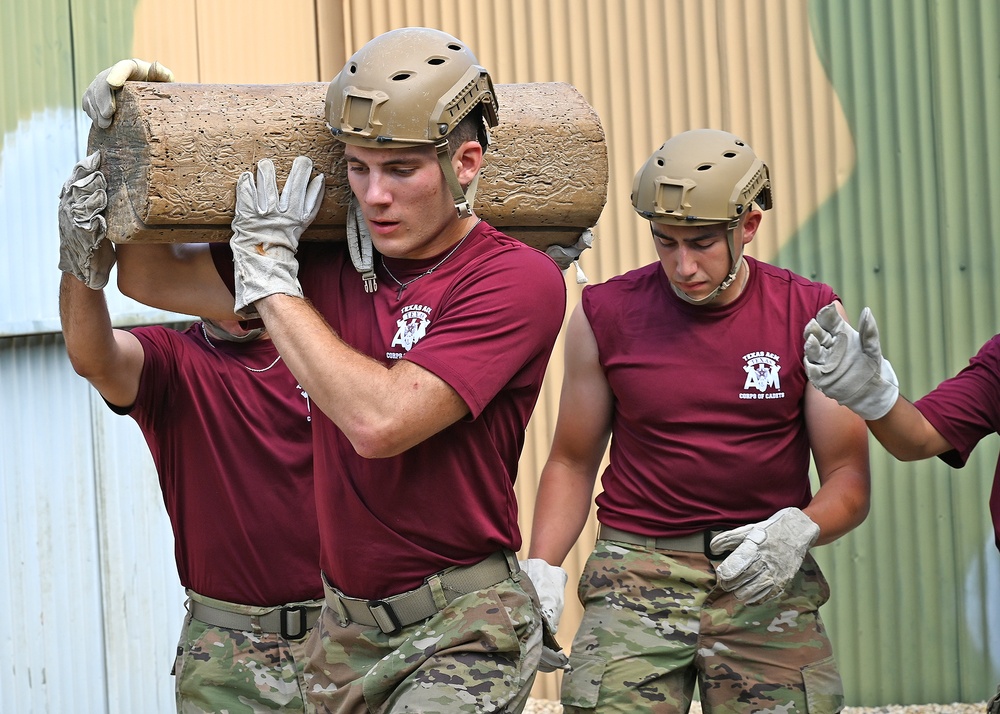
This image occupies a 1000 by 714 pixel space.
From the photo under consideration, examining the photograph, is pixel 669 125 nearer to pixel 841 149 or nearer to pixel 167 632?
pixel 841 149

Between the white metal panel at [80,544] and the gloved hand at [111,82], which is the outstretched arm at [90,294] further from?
the white metal panel at [80,544]

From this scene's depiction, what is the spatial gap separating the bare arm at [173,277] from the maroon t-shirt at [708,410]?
1.25 meters

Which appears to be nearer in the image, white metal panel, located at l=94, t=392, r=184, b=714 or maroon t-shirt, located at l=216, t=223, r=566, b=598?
maroon t-shirt, located at l=216, t=223, r=566, b=598

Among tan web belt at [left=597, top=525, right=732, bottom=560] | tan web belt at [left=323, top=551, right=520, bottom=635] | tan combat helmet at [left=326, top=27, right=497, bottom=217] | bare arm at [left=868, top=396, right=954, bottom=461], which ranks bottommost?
tan web belt at [left=597, top=525, right=732, bottom=560]

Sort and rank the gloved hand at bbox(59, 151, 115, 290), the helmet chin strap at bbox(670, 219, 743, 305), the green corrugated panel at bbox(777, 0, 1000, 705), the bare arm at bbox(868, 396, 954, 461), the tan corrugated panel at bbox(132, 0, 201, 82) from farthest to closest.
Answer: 1. the tan corrugated panel at bbox(132, 0, 201, 82)
2. the green corrugated panel at bbox(777, 0, 1000, 705)
3. the helmet chin strap at bbox(670, 219, 743, 305)
4. the bare arm at bbox(868, 396, 954, 461)
5. the gloved hand at bbox(59, 151, 115, 290)

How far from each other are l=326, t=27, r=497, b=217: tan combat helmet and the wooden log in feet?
0.48

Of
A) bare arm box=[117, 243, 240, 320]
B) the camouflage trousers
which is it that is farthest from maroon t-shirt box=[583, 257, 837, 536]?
bare arm box=[117, 243, 240, 320]

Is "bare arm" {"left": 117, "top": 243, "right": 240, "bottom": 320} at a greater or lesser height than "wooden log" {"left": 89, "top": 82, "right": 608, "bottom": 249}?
lesser

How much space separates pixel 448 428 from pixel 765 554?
113 cm

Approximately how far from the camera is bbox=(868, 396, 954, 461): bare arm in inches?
136

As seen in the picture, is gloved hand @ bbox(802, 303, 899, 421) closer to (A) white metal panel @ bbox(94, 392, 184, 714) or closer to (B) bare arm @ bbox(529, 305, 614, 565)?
(B) bare arm @ bbox(529, 305, 614, 565)

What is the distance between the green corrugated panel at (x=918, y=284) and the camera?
5.43m

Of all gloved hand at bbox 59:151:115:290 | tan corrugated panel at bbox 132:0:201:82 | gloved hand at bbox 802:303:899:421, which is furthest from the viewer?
tan corrugated panel at bbox 132:0:201:82

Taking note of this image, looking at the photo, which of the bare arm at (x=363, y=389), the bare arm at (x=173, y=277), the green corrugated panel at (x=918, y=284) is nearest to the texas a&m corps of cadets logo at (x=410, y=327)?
the bare arm at (x=363, y=389)
